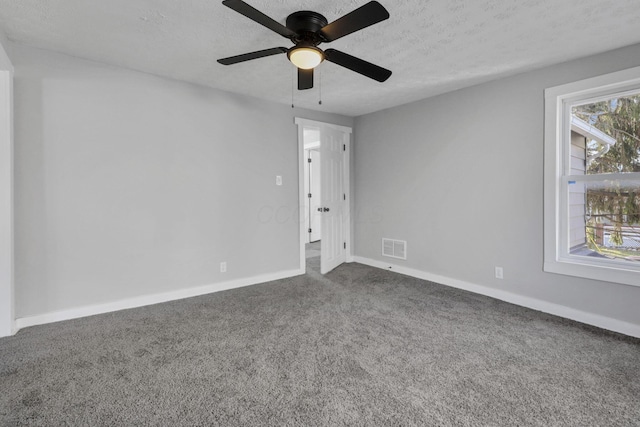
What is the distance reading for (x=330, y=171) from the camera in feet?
14.2

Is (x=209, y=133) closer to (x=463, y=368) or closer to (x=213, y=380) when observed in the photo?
(x=213, y=380)

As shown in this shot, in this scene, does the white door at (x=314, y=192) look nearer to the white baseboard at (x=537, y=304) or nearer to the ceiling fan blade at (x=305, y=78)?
the white baseboard at (x=537, y=304)

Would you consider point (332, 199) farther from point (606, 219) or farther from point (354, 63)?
point (606, 219)

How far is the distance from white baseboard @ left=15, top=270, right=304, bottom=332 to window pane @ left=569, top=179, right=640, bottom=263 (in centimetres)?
313

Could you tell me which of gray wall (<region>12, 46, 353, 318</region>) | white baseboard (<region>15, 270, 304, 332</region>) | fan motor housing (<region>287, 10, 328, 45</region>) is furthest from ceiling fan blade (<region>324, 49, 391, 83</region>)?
white baseboard (<region>15, 270, 304, 332</region>)

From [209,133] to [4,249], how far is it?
196 centimetres

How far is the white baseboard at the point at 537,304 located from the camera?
2.43 meters

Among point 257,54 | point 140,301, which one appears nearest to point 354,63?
point 257,54

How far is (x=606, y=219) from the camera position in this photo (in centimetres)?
264

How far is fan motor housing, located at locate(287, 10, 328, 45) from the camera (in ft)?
6.09

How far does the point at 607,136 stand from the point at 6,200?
16.1ft

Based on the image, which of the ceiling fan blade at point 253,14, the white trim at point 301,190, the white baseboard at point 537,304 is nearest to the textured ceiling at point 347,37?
the ceiling fan blade at point 253,14

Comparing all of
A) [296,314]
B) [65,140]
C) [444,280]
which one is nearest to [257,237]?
[296,314]

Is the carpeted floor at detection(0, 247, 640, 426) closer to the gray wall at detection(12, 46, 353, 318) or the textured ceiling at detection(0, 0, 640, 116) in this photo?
the gray wall at detection(12, 46, 353, 318)
